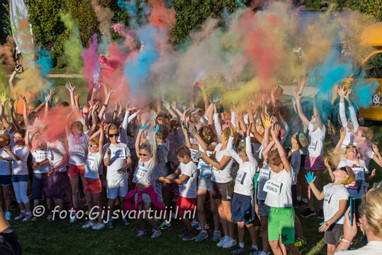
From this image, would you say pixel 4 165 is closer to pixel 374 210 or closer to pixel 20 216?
pixel 20 216

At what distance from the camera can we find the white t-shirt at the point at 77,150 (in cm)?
754

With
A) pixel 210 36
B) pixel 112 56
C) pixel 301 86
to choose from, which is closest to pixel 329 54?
pixel 301 86

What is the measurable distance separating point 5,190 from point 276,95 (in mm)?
5183

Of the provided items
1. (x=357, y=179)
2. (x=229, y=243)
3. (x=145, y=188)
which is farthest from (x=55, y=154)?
(x=357, y=179)

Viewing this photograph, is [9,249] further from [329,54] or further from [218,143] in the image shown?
[329,54]

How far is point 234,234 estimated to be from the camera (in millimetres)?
6906

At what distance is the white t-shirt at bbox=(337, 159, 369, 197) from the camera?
19.0ft

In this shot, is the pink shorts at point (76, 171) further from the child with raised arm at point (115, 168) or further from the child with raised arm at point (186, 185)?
the child with raised arm at point (186, 185)

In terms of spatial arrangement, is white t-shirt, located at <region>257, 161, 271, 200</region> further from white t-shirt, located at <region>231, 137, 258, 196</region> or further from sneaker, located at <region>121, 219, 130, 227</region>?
sneaker, located at <region>121, 219, 130, 227</region>

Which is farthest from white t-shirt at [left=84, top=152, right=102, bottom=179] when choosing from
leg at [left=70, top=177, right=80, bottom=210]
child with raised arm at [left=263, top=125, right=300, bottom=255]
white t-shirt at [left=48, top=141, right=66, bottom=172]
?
child with raised arm at [left=263, top=125, right=300, bottom=255]

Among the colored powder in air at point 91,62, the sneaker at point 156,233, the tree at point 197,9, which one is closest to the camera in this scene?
the sneaker at point 156,233

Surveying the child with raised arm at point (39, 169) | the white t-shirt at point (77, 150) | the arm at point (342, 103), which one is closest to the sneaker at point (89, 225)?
the child with raised arm at point (39, 169)

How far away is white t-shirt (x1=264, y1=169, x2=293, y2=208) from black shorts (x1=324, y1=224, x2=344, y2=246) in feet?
1.89

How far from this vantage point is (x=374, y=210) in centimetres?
267
